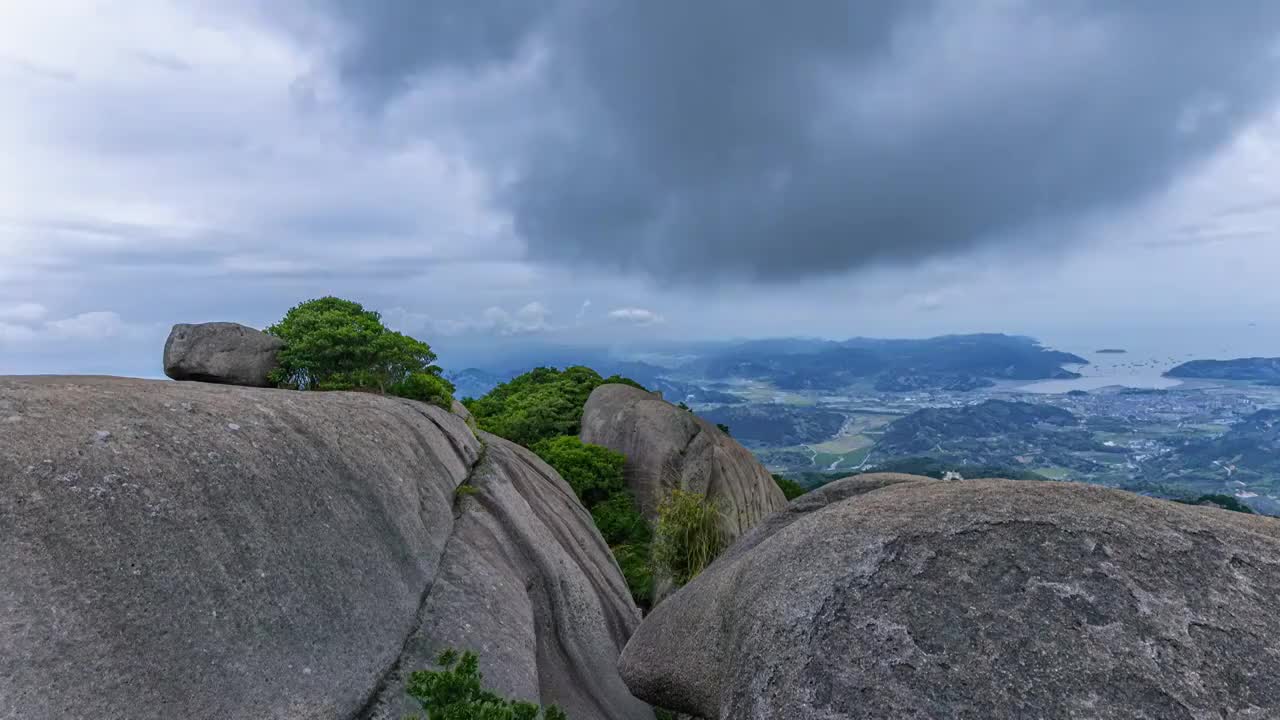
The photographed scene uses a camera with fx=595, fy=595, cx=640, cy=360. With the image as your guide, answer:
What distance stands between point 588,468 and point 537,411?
9.98m

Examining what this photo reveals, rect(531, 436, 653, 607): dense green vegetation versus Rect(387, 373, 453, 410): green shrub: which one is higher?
Rect(387, 373, 453, 410): green shrub

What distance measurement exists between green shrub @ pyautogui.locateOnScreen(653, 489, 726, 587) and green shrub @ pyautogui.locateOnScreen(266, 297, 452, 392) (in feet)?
31.7

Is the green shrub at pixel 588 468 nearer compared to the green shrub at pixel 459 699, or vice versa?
the green shrub at pixel 459 699

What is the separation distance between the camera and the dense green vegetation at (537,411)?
39.6m

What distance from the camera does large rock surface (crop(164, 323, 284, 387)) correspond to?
15500 millimetres

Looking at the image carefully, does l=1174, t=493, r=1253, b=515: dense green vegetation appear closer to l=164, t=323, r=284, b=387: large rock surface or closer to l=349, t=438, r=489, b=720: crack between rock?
l=349, t=438, r=489, b=720: crack between rock

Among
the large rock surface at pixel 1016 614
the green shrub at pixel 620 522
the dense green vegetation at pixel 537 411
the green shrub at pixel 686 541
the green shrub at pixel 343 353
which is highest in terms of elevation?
the green shrub at pixel 343 353

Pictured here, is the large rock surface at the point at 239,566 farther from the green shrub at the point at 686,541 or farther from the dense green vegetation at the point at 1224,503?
the dense green vegetation at the point at 1224,503

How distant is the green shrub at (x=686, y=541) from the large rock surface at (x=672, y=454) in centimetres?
981

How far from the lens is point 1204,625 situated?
6.54 meters

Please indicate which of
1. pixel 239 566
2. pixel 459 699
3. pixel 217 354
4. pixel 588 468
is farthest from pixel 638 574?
pixel 239 566

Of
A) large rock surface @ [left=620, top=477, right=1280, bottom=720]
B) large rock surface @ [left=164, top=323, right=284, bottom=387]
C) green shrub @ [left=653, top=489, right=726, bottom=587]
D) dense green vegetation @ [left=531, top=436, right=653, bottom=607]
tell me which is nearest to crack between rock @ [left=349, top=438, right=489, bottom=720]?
large rock surface @ [left=620, top=477, right=1280, bottom=720]

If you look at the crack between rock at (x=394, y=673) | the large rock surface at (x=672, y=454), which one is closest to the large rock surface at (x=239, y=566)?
the crack between rock at (x=394, y=673)

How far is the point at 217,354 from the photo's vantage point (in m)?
15.7
